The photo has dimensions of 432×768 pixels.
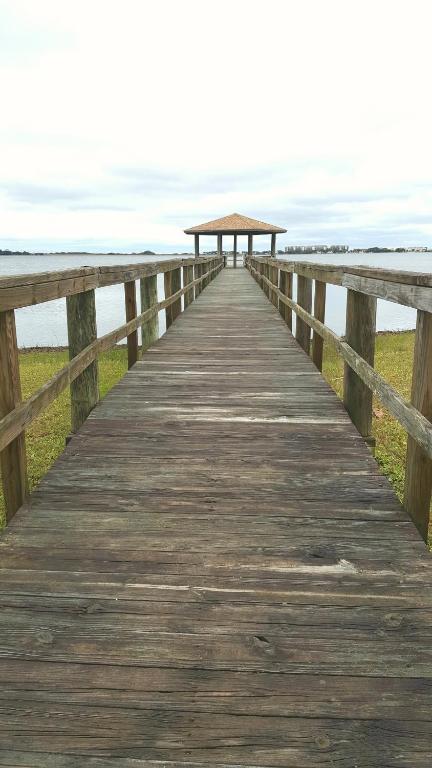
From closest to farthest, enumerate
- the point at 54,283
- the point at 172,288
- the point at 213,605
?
1. the point at 213,605
2. the point at 54,283
3. the point at 172,288

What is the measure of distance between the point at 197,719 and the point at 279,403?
3.31 meters

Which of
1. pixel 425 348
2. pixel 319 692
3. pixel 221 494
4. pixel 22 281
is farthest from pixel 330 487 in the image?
pixel 22 281

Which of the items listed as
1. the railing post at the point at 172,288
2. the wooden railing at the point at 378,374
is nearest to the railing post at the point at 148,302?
the railing post at the point at 172,288

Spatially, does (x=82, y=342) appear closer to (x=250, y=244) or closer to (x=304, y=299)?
(x=304, y=299)

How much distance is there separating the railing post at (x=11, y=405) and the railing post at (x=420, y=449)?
6.06 ft

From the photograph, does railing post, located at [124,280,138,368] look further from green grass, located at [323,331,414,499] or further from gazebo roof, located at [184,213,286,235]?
gazebo roof, located at [184,213,286,235]

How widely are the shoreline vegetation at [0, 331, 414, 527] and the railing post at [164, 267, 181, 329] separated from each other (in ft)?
5.65

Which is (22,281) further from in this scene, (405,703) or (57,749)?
(405,703)

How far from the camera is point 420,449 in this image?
263 centimetres

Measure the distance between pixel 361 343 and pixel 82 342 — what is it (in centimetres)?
201

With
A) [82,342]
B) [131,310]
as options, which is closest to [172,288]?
[131,310]

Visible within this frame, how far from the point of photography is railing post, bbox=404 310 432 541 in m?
2.54

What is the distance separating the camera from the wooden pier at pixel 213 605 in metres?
1.50

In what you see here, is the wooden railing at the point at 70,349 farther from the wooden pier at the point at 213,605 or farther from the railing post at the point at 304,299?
the railing post at the point at 304,299
